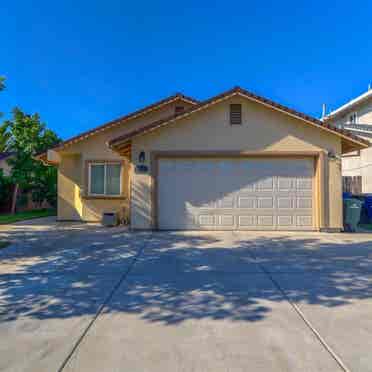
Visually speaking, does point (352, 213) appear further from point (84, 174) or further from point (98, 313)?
point (84, 174)

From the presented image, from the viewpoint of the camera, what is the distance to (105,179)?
12023 mm

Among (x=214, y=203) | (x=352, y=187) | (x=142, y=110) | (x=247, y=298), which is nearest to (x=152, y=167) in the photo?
(x=214, y=203)

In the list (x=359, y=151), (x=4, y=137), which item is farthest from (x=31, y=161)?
(x=359, y=151)

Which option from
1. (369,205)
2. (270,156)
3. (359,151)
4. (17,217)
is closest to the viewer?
(270,156)

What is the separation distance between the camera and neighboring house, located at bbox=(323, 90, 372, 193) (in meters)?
16.1

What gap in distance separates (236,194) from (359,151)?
438 inches

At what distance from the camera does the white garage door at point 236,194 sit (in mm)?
9391

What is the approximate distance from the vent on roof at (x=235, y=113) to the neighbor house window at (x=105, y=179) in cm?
554

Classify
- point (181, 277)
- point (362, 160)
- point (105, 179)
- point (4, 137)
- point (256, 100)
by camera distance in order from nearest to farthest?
point (181, 277)
point (256, 100)
point (105, 179)
point (362, 160)
point (4, 137)

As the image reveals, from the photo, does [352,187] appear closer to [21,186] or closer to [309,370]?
[309,370]

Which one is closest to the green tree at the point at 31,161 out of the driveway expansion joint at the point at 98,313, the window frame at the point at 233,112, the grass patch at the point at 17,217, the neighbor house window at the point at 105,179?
the grass patch at the point at 17,217

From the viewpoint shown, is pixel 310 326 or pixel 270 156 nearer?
pixel 310 326

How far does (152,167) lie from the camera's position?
9531 mm

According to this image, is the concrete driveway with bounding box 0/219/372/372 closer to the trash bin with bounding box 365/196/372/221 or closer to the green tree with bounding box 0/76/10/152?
the trash bin with bounding box 365/196/372/221
